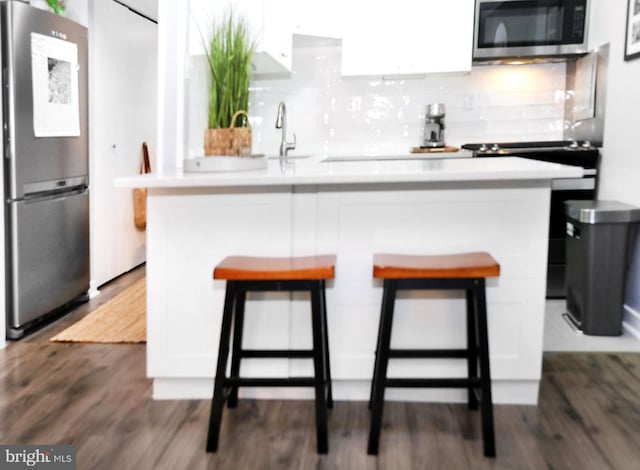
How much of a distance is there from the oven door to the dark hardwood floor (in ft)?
4.59

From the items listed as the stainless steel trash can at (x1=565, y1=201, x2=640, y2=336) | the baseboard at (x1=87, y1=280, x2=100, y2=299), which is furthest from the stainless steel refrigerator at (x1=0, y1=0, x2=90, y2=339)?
the stainless steel trash can at (x1=565, y1=201, x2=640, y2=336)

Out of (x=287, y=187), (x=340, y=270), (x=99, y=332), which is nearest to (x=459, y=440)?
(x=340, y=270)

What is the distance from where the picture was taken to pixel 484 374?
209 centimetres

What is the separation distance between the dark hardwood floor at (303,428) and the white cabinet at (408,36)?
7.67ft

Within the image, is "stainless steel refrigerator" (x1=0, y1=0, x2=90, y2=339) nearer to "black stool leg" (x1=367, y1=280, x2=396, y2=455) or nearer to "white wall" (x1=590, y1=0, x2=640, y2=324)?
"black stool leg" (x1=367, y1=280, x2=396, y2=455)

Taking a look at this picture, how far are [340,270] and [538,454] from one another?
37.0 inches

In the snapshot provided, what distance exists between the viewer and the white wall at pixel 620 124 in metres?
3.64

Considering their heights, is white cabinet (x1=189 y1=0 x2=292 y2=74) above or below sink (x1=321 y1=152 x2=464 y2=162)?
above

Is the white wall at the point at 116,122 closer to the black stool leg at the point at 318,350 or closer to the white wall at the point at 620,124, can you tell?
the black stool leg at the point at 318,350

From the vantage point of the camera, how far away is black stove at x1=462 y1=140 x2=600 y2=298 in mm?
4156

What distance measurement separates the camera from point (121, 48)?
4969 millimetres

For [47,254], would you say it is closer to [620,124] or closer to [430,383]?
[430,383]

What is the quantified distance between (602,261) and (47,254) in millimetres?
3136

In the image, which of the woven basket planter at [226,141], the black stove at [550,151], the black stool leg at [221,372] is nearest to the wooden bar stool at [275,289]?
the black stool leg at [221,372]
